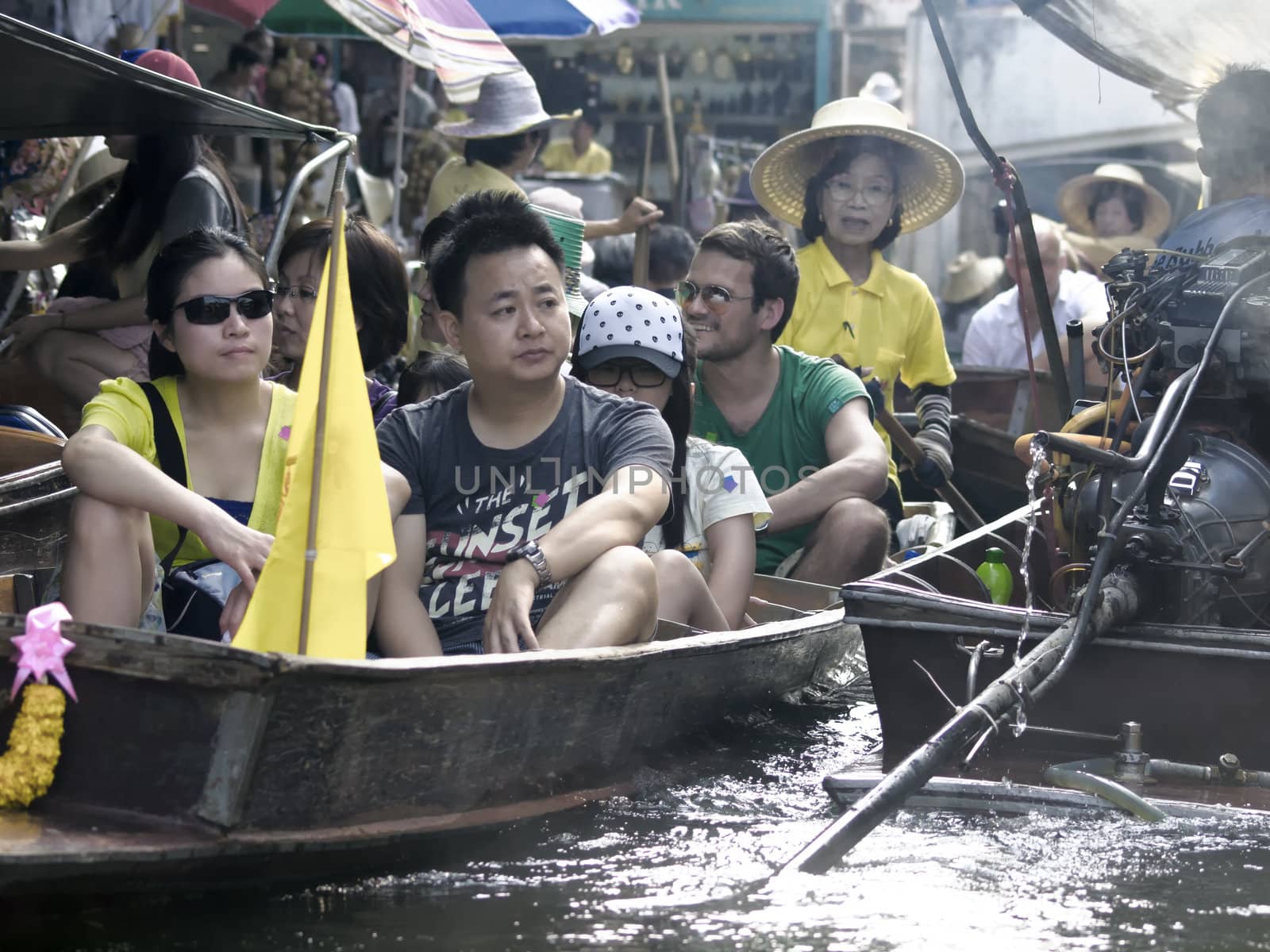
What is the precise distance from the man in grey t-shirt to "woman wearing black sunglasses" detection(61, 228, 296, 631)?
0.31m

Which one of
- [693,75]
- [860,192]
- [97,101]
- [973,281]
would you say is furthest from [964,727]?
[693,75]

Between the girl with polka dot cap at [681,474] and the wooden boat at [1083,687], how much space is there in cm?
50

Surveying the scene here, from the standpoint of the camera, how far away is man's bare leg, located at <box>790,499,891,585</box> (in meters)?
5.08

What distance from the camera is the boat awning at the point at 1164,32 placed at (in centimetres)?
511

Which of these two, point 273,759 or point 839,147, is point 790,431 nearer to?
point 839,147

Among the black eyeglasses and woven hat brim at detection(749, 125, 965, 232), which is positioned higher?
woven hat brim at detection(749, 125, 965, 232)

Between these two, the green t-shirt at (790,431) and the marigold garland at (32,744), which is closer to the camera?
the marigold garland at (32,744)

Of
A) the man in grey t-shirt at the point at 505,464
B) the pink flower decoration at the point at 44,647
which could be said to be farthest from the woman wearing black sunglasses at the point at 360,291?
the pink flower decoration at the point at 44,647

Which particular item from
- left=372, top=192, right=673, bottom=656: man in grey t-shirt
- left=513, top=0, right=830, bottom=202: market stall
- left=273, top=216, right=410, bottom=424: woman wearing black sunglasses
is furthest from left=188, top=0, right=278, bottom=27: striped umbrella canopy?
left=513, top=0, right=830, bottom=202: market stall

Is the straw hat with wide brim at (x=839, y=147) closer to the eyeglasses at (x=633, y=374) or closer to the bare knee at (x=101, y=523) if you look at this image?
the eyeglasses at (x=633, y=374)

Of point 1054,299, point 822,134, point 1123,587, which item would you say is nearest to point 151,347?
point 1123,587

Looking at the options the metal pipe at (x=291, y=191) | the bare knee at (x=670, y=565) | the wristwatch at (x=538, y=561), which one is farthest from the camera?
the bare knee at (x=670, y=565)

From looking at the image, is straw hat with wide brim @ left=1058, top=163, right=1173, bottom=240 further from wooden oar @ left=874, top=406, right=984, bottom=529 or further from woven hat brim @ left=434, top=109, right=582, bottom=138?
woven hat brim @ left=434, top=109, right=582, bottom=138

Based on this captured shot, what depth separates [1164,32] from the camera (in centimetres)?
529
